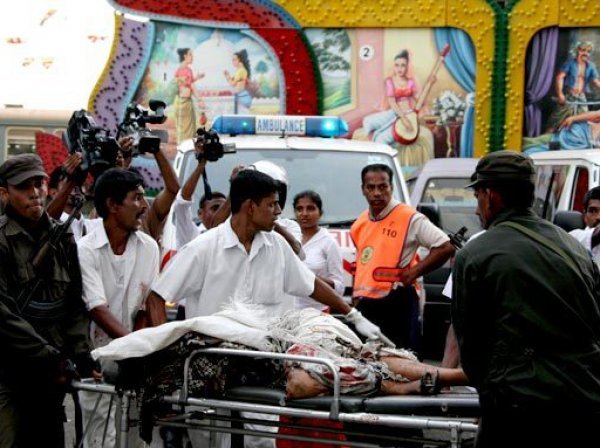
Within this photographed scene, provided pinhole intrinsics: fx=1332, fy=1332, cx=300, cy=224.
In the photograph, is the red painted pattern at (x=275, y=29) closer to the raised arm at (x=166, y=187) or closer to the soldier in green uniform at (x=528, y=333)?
the raised arm at (x=166, y=187)

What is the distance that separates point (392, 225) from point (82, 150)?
6.88 ft

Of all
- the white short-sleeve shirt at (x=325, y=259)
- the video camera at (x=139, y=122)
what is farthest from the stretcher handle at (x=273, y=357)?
the white short-sleeve shirt at (x=325, y=259)

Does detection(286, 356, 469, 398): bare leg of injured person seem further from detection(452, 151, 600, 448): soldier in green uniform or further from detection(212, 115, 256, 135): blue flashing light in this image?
detection(212, 115, 256, 135): blue flashing light

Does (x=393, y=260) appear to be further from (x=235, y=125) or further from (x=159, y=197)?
(x=235, y=125)

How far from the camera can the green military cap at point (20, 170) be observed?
19.4ft

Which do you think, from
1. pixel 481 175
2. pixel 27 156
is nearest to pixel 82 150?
pixel 27 156

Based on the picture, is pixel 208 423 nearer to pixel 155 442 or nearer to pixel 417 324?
pixel 155 442

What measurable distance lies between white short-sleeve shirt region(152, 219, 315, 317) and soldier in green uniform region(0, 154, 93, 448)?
42cm

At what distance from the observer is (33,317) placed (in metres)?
5.83

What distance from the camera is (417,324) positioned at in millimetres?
8273

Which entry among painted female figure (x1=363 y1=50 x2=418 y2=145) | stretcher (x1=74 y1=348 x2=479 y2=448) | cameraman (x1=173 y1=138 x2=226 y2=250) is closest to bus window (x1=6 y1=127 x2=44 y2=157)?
painted female figure (x1=363 y1=50 x2=418 y2=145)

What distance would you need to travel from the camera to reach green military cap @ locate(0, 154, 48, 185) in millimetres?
5922

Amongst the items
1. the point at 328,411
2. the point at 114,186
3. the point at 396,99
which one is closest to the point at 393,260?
the point at 114,186

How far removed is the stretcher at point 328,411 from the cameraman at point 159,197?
208cm
